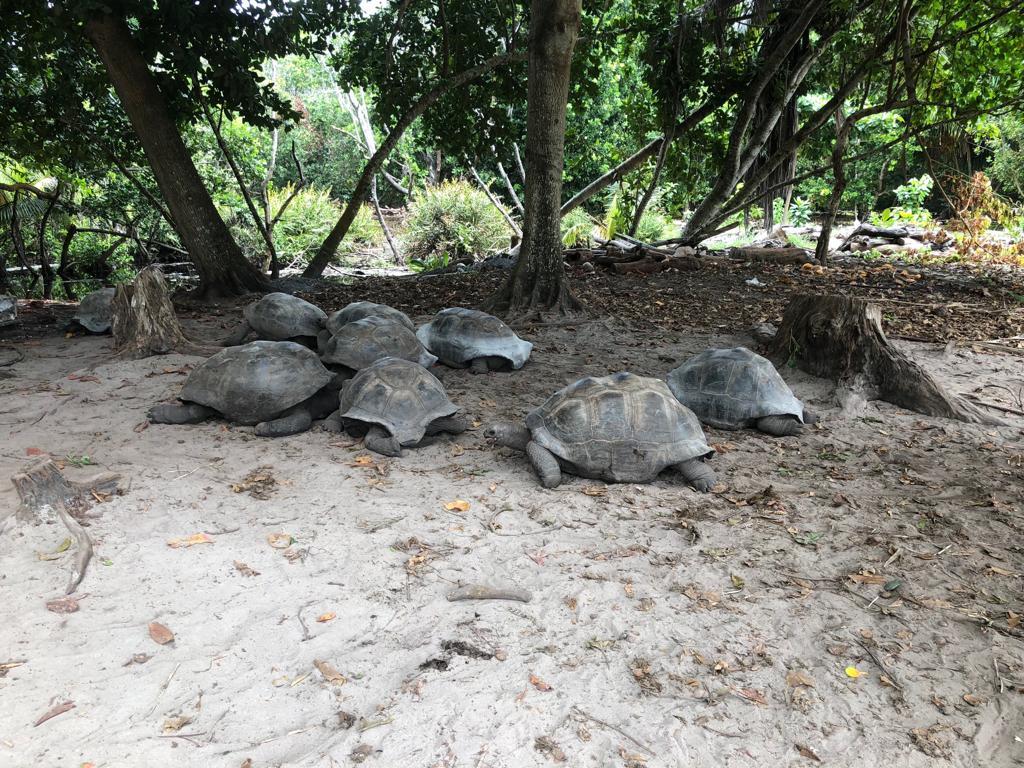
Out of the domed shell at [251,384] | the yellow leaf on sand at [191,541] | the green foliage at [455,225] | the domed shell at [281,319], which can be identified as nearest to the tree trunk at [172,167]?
the domed shell at [281,319]

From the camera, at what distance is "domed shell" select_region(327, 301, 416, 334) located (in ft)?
21.5

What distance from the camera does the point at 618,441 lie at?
4270 mm

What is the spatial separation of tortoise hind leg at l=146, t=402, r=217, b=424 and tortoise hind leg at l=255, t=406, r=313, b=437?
501mm

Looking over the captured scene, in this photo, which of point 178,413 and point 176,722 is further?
point 178,413

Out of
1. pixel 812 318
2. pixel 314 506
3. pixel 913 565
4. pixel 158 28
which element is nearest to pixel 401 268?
pixel 158 28

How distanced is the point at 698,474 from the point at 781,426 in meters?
1.22

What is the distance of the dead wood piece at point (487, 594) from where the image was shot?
9.95 feet

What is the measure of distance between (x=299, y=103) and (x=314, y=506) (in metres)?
25.8

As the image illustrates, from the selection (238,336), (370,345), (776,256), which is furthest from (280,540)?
(776,256)

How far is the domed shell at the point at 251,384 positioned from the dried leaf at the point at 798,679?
3.95 meters

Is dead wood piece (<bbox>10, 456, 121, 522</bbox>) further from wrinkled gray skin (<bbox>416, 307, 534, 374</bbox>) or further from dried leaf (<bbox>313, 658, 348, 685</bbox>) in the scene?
wrinkled gray skin (<bbox>416, 307, 534, 374</bbox>)

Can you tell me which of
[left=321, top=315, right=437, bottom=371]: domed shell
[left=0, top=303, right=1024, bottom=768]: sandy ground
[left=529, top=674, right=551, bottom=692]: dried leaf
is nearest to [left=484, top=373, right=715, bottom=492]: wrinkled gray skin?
[left=0, top=303, right=1024, bottom=768]: sandy ground

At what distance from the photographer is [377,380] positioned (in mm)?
4918

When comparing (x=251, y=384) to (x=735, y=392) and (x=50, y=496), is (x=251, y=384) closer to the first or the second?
(x=50, y=496)
